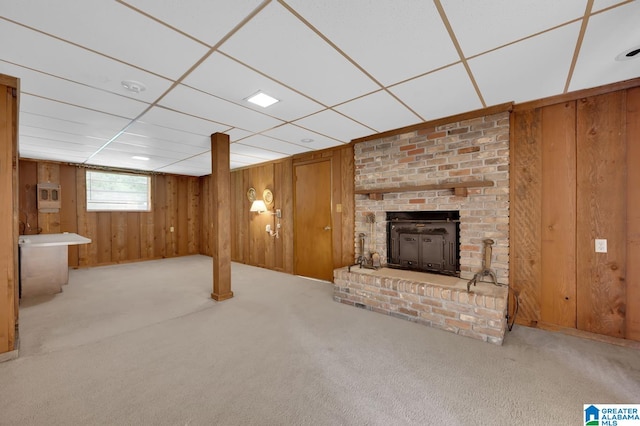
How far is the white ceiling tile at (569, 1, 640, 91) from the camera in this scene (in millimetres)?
1521

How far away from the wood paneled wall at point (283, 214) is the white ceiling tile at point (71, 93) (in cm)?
273

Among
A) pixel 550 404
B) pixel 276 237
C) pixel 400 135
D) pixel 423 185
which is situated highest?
pixel 400 135

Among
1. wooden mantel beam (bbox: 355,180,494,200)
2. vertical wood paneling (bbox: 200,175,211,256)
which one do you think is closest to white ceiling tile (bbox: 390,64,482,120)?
wooden mantel beam (bbox: 355,180,494,200)

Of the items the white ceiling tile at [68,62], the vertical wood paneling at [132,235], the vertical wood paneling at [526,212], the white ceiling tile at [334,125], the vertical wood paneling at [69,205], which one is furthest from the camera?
the vertical wood paneling at [132,235]

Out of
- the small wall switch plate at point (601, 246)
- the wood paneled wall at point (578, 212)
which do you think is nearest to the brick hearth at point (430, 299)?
the wood paneled wall at point (578, 212)

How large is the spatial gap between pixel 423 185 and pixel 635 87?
1932 millimetres

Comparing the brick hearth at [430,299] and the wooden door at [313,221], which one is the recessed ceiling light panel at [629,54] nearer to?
the brick hearth at [430,299]

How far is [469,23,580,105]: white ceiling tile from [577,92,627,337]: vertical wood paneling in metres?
0.48

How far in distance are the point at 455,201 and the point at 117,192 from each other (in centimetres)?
742

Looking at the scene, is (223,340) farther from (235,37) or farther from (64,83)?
(64,83)

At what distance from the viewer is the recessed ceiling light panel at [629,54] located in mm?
1826

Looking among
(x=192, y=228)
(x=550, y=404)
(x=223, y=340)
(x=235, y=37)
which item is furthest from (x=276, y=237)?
(x=550, y=404)

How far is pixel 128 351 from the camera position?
91.0 inches

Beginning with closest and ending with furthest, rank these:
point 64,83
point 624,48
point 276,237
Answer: point 624,48 → point 64,83 → point 276,237
